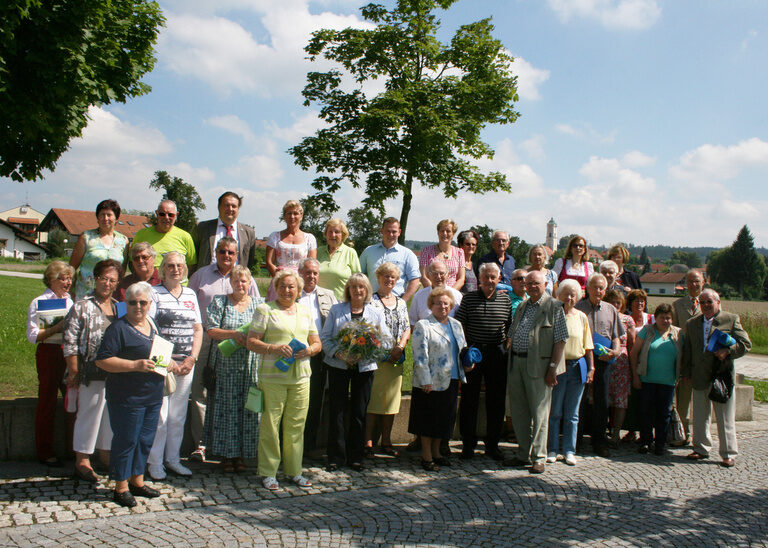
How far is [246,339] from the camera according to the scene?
546cm

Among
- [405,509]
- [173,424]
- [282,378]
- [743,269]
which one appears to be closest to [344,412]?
[282,378]

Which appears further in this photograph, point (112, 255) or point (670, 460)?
point (670, 460)

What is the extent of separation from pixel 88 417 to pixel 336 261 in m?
3.01

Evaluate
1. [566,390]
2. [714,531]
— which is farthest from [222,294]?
[714,531]

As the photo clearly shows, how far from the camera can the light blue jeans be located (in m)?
6.62

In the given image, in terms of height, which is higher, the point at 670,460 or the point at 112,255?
the point at 112,255

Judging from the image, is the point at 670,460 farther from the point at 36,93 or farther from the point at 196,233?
the point at 36,93

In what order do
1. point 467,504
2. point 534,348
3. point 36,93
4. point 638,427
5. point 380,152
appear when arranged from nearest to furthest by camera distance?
1. point 467,504
2. point 534,348
3. point 638,427
4. point 36,93
5. point 380,152

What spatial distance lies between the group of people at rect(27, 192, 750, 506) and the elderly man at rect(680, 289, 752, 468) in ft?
0.06

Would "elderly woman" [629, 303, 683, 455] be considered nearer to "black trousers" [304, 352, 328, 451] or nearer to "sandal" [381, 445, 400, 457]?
"sandal" [381, 445, 400, 457]

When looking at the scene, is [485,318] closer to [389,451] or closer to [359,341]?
[359,341]

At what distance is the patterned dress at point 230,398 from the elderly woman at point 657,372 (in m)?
4.68

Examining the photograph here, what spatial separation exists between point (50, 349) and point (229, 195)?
8.12ft

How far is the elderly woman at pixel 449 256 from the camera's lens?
7.62m
